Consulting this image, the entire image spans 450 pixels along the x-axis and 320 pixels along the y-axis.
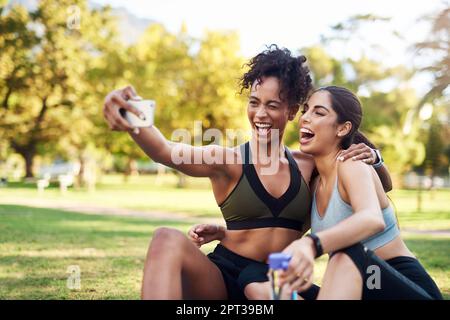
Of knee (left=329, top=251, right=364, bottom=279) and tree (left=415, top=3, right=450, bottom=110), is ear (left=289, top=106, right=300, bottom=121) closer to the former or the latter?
knee (left=329, top=251, right=364, bottom=279)

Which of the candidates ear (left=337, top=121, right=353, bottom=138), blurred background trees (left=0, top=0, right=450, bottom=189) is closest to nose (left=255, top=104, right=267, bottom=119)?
ear (left=337, top=121, right=353, bottom=138)

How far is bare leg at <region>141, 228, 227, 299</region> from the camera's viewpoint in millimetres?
2586

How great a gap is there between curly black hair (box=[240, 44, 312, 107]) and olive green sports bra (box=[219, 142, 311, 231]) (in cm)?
48

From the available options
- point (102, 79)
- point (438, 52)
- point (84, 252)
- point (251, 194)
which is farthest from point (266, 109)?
point (102, 79)

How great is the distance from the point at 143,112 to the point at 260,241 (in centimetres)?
120

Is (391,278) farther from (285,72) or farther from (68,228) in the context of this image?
(68,228)

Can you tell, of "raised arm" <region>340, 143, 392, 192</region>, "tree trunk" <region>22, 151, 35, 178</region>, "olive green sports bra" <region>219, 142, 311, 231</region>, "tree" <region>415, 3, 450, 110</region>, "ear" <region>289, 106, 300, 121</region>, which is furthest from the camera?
"tree trunk" <region>22, 151, 35, 178</region>

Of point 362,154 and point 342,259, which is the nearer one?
point 342,259

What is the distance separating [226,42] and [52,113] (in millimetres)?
13375

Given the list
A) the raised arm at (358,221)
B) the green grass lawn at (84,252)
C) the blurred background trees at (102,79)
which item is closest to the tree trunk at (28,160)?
the blurred background trees at (102,79)

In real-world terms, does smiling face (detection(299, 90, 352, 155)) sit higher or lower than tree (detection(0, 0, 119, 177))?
lower

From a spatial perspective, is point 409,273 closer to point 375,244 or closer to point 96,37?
point 375,244

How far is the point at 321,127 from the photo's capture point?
3176 mm

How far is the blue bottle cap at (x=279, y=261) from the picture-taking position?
2.23 meters
